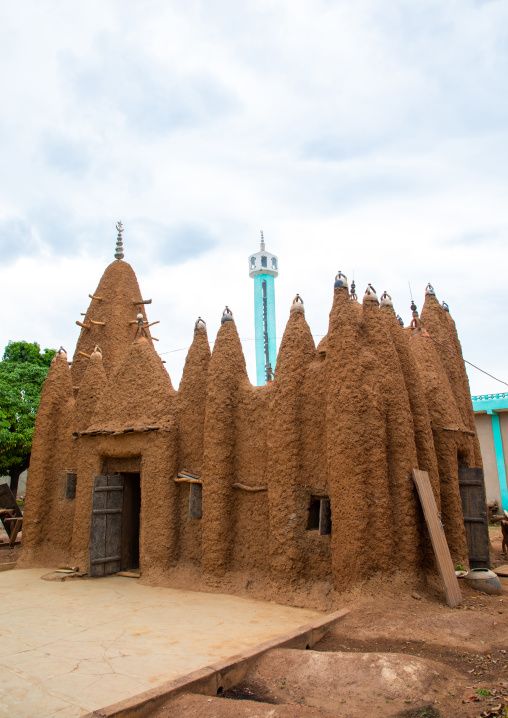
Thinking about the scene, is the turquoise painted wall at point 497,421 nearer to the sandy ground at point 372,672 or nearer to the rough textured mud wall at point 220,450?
the rough textured mud wall at point 220,450

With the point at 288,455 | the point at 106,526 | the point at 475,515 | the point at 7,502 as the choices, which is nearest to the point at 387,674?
the point at 288,455

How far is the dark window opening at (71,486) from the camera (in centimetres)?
1212

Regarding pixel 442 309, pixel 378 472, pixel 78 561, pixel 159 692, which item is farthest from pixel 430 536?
pixel 78 561

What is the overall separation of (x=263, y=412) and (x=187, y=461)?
2.00m

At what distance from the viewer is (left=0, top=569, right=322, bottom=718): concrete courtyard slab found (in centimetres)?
480

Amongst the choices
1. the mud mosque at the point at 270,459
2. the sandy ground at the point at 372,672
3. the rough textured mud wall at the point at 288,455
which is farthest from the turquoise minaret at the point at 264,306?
the sandy ground at the point at 372,672

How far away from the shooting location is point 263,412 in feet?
31.8

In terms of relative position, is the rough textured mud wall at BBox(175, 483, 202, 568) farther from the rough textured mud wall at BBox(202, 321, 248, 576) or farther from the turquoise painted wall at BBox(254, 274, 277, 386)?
the turquoise painted wall at BBox(254, 274, 277, 386)

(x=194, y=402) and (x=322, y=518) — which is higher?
(x=194, y=402)

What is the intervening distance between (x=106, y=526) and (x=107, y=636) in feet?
14.1

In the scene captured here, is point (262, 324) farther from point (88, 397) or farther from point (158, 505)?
point (158, 505)

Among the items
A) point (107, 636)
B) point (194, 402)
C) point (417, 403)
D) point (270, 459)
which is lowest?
point (107, 636)

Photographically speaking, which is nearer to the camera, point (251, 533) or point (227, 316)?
point (251, 533)

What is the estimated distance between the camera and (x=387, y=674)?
482 cm
